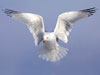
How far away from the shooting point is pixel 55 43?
13945 millimetres

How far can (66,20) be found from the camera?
14.3 metres

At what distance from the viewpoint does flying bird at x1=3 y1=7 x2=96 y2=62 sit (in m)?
14.2

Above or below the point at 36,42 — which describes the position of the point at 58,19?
above

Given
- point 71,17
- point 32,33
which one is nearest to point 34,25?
point 32,33

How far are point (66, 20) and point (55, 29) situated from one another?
0.52 meters

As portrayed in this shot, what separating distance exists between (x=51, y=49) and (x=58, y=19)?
43.9 inches

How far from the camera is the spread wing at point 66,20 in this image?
1422 cm

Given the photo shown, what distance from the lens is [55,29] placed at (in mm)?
14297

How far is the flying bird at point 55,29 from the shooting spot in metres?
14.2

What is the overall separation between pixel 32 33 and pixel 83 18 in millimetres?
1979

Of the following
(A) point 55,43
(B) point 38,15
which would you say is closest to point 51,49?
(A) point 55,43

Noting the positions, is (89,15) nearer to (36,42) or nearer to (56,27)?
(56,27)

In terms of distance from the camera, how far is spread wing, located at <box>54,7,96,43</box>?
1422 centimetres

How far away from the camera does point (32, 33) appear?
1461 cm
